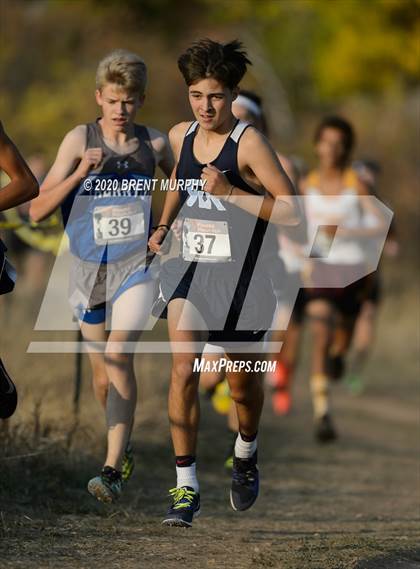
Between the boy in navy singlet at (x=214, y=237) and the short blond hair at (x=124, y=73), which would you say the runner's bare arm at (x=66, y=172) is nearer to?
the short blond hair at (x=124, y=73)

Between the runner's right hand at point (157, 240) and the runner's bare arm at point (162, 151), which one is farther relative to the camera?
the runner's bare arm at point (162, 151)

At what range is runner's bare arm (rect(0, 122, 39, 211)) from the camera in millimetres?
5734

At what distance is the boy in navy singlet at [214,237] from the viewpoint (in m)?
6.11

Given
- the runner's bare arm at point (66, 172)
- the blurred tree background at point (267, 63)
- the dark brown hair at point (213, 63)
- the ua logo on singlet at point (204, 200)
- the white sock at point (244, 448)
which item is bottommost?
the white sock at point (244, 448)

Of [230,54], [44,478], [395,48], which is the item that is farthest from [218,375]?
[395,48]

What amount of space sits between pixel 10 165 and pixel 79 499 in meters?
2.14

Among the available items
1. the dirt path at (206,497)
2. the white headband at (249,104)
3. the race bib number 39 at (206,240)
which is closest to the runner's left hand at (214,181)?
the race bib number 39 at (206,240)

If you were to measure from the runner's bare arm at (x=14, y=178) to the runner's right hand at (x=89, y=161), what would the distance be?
0.71 metres

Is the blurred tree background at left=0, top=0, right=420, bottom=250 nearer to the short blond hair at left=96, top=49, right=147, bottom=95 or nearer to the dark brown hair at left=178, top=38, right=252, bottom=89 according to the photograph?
the short blond hair at left=96, top=49, right=147, bottom=95

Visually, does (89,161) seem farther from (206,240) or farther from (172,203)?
(206,240)

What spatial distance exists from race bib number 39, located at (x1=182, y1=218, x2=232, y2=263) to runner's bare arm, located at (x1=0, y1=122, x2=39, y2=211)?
0.73 meters

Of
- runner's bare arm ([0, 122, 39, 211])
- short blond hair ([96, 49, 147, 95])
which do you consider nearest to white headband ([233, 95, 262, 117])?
short blond hair ([96, 49, 147, 95])

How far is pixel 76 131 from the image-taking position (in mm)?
6766

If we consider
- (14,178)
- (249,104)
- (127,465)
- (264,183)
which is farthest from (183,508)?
(249,104)
